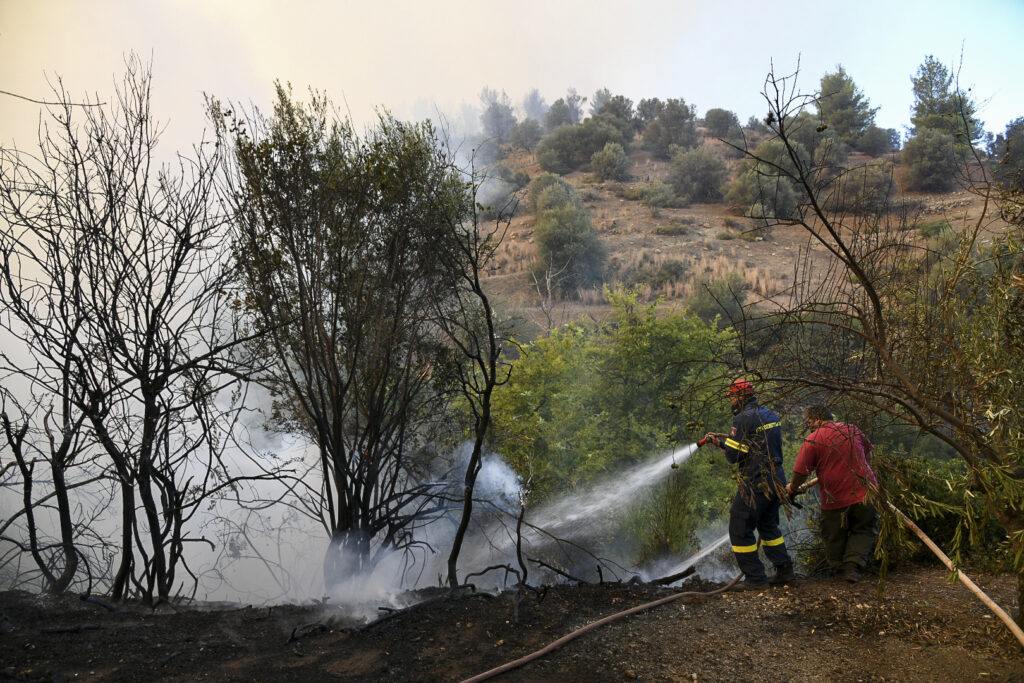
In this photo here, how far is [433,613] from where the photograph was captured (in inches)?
196

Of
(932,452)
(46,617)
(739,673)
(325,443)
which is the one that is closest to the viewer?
(739,673)

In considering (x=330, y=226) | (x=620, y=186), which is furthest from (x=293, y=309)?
(x=620, y=186)

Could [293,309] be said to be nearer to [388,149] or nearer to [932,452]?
[388,149]

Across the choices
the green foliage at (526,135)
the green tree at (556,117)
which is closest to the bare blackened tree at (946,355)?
the green foliage at (526,135)

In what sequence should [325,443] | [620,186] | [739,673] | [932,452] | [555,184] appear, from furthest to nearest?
[620,186], [555,184], [932,452], [325,443], [739,673]

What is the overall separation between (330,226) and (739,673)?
4965 millimetres

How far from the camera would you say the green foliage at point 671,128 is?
41.2 metres

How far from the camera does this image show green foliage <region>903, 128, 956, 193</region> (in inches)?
1046

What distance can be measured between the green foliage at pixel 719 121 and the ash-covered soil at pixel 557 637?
4453cm

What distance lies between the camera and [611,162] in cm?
3497

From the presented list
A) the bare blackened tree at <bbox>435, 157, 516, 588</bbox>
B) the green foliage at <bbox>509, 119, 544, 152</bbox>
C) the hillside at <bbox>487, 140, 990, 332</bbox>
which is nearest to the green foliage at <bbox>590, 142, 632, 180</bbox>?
the hillside at <bbox>487, 140, 990, 332</bbox>

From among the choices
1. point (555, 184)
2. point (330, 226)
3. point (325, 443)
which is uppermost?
point (555, 184)

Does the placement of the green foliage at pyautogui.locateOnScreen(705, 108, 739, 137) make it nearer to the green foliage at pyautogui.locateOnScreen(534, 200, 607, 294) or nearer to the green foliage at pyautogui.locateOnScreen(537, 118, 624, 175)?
the green foliage at pyautogui.locateOnScreen(537, 118, 624, 175)

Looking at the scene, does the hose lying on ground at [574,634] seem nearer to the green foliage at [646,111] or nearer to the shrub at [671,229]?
the shrub at [671,229]
